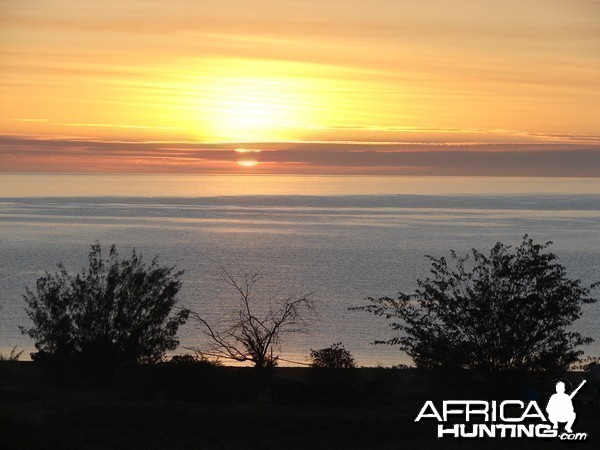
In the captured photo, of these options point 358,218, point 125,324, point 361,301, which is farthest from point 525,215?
point 125,324

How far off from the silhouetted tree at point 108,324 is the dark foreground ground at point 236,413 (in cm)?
205

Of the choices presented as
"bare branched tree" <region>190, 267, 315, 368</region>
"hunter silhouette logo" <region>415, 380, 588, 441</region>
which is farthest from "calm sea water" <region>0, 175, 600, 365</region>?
"hunter silhouette logo" <region>415, 380, 588, 441</region>

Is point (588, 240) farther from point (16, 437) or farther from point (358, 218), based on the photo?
point (16, 437)

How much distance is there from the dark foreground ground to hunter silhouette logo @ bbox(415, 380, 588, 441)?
217mm

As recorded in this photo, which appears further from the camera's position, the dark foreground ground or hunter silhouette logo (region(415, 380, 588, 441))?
the dark foreground ground

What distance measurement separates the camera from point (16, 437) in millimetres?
18672

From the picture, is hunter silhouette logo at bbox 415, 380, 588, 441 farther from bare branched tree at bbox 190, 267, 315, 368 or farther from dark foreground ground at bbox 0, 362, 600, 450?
bare branched tree at bbox 190, 267, 315, 368

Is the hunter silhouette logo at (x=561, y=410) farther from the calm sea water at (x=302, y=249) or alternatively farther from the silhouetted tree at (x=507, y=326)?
the calm sea water at (x=302, y=249)

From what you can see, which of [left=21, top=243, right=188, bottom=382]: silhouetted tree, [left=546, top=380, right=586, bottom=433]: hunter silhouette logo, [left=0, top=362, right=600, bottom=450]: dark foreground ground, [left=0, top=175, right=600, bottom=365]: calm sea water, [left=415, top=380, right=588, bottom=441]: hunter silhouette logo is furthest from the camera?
[left=0, top=175, right=600, bottom=365]: calm sea water

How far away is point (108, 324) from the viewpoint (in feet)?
105

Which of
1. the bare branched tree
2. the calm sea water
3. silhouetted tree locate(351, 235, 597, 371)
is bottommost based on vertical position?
silhouetted tree locate(351, 235, 597, 371)

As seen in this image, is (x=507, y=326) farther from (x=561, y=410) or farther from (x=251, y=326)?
(x=251, y=326)

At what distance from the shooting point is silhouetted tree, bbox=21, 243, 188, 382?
31469 millimetres

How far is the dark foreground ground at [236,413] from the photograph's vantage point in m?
21.1
